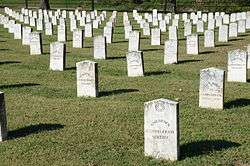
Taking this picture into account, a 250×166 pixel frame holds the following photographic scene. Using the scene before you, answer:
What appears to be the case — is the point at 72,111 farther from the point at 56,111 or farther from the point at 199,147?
the point at 199,147

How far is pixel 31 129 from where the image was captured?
11617 mm

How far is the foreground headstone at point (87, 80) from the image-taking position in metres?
14.5

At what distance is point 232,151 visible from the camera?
979 centimetres

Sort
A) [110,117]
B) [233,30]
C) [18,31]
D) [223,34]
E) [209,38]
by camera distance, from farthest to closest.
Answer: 1. [18,31]
2. [233,30]
3. [223,34]
4. [209,38]
5. [110,117]

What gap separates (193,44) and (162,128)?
47.8 feet

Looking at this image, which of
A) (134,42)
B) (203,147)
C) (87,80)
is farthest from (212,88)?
(134,42)

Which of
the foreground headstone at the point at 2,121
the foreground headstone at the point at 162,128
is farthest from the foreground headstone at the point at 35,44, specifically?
the foreground headstone at the point at 162,128

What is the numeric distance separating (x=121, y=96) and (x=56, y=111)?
2.33 metres

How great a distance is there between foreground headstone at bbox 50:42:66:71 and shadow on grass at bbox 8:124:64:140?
7446mm

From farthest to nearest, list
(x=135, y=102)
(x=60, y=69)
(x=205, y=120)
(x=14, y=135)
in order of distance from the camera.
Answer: (x=60, y=69)
(x=135, y=102)
(x=205, y=120)
(x=14, y=135)

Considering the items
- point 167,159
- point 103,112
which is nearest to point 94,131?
point 103,112

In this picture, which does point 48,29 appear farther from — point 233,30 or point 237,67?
point 237,67

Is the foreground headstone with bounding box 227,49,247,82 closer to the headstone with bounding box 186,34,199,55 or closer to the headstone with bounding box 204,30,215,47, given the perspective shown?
the headstone with bounding box 186,34,199,55

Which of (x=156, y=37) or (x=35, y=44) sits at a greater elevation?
(x=156, y=37)
